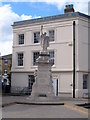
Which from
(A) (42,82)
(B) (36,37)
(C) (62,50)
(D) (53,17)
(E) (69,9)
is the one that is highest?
(E) (69,9)

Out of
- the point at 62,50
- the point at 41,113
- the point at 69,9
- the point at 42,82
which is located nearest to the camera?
the point at 41,113

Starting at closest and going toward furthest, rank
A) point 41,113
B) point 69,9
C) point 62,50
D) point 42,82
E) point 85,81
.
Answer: point 41,113, point 42,82, point 62,50, point 85,81, point 69,9

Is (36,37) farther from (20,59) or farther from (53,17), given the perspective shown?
A: (20,59)

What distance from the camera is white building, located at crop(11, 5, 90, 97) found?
3459cm

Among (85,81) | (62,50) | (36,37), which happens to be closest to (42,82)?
(62,50)

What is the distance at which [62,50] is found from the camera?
118ft

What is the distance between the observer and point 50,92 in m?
23.2

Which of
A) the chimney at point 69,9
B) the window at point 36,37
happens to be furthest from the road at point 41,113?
the chimney at point 69,9

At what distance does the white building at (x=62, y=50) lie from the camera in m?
34.6

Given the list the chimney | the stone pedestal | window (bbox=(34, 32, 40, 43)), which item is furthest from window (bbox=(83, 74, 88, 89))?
the stone pedestal

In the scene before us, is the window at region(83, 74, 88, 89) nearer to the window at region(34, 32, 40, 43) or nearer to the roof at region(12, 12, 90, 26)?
the roof at region(12, 12, 90, 26)

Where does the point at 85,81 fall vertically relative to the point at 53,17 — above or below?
below

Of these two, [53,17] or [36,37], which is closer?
[53,17]

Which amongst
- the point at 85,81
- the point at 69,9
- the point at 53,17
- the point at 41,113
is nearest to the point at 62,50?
the point at 53,17
